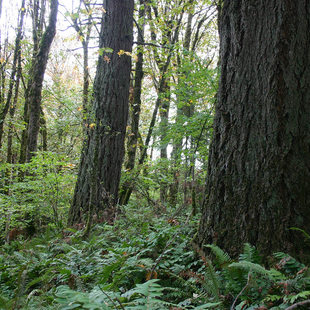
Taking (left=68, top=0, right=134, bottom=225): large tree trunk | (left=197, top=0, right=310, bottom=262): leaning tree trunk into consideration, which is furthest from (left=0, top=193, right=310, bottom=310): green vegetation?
(left=68, top=0, right=134, bottom=225): large tree trunk

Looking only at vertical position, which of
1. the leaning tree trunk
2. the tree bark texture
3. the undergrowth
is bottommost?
the undergrowth

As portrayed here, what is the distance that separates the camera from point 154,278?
7.80 feet

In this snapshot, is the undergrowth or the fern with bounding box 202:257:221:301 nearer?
the undergrowth

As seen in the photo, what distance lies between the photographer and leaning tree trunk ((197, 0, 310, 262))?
2188 millimetres

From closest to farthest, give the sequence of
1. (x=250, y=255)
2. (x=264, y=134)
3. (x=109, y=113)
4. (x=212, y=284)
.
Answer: (x=212, y=284) < (x=250, y=255) < (x=264, y=134) < (x=109, y=113)

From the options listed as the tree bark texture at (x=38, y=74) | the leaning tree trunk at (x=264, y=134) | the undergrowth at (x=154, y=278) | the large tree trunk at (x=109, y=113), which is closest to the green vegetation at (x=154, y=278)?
the undergrowth at (x=154, y=278)

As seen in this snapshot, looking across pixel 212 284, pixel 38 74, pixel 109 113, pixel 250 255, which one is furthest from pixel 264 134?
pixel 38 74

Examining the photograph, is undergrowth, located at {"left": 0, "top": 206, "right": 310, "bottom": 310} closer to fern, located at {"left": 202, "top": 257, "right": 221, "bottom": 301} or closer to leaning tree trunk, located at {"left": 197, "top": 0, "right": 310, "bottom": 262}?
fern, located at {"left": 202, "top": 257, "right": 221, "bottom": 301}

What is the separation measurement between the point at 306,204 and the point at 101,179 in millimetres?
4113

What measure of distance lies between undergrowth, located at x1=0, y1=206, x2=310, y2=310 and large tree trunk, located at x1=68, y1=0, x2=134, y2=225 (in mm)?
1633

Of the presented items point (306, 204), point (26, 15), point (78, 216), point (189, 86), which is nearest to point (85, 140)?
point (78, 216)

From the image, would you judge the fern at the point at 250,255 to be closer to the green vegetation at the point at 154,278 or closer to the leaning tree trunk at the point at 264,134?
the green vegetation at the point at 154,278

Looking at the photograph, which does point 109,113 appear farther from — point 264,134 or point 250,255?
point 250,255

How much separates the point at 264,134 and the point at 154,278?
5.20ft
